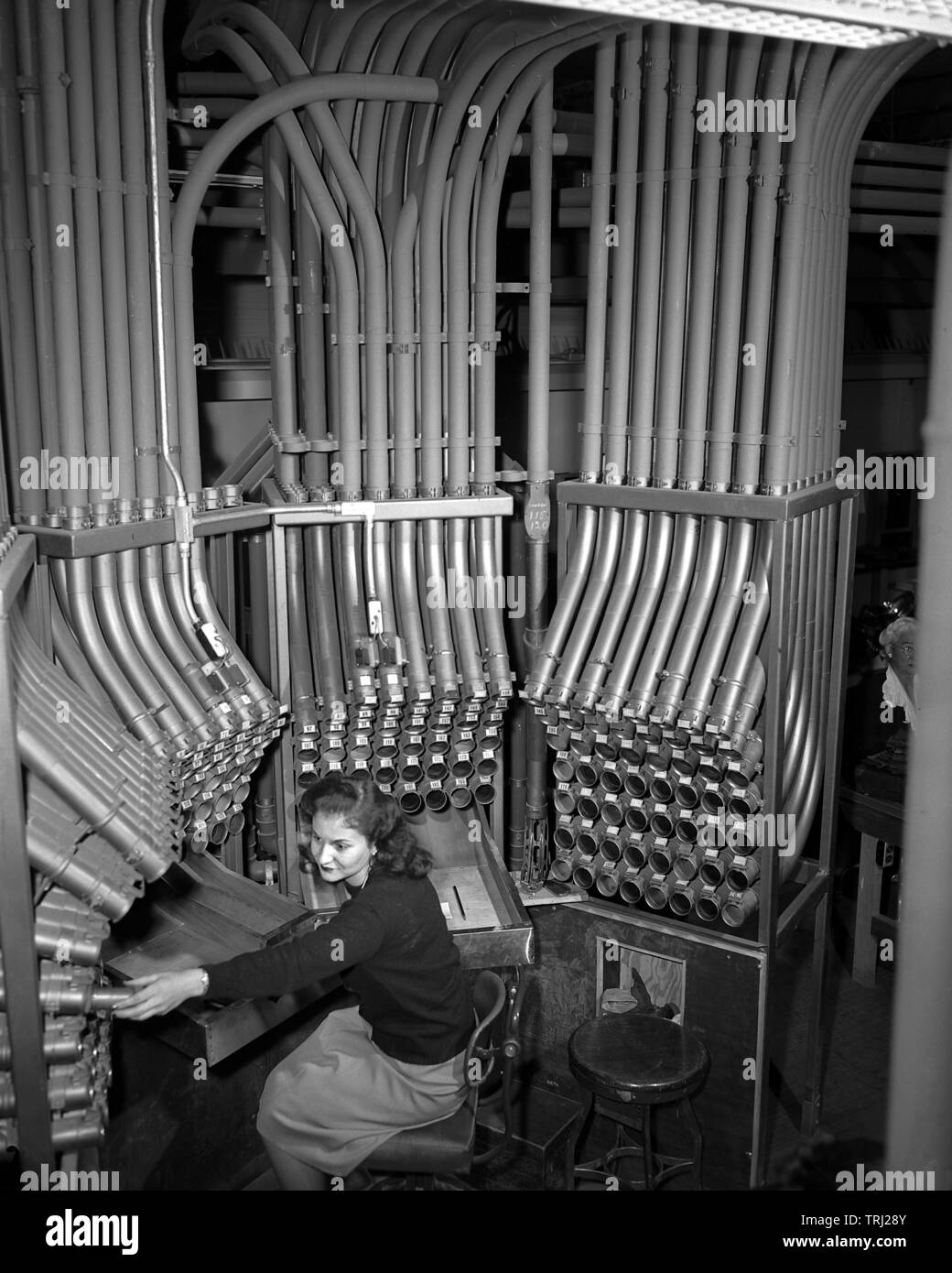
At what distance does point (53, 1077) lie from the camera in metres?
2.53

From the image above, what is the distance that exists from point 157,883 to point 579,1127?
1.51m

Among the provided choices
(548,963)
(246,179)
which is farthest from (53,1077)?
(246,179)

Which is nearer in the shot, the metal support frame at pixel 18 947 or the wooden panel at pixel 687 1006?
the metal support frame at pixel 18 947

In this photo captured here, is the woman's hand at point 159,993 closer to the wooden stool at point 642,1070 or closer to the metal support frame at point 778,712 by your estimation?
the wooden stool at point 642,1070

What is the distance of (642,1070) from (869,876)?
2.20 metres

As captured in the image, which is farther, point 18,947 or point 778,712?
point 778,712

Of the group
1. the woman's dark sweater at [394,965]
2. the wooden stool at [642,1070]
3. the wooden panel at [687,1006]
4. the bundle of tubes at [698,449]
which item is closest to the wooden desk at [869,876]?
the bundle of tubes at [698,449]

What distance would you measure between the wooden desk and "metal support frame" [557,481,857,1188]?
0.83 metres

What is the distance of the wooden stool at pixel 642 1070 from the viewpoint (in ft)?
11.7

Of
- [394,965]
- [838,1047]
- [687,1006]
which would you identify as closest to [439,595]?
[394,965]

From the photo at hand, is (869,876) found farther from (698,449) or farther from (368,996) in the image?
(368,996)

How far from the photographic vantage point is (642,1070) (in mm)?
3615

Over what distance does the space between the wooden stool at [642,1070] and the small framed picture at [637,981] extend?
20cm

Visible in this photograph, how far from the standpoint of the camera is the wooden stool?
3.56 metres
